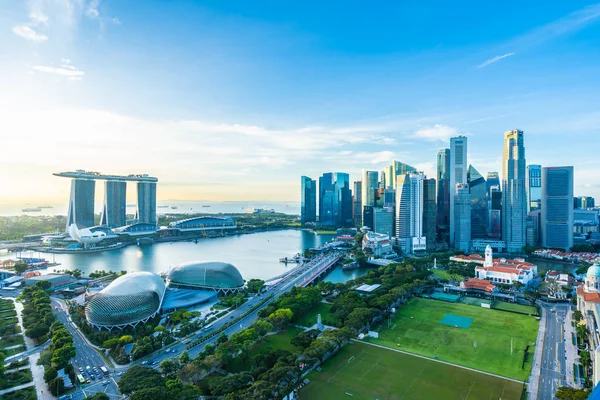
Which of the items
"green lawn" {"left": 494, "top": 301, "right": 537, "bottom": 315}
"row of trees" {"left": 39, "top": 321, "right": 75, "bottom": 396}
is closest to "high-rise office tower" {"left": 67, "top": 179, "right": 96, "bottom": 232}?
"row of trees" {"left": 39, "top": 321, "right": 75, "bottom": 396}

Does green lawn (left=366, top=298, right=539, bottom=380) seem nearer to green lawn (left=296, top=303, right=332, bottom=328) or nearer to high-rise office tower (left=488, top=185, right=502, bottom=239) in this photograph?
green lawn (left=296, top=303, right=332, bottom=328)

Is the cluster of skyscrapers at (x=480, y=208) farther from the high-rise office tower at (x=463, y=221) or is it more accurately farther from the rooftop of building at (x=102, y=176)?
the rooftop of building at (x=102, y=176)

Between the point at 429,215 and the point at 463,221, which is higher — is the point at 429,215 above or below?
above

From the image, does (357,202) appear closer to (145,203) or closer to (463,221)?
(463,221)

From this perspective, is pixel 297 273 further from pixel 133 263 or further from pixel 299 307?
pixel 133 263

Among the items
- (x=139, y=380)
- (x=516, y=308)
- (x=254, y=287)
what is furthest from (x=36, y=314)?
(x=516, y=308)

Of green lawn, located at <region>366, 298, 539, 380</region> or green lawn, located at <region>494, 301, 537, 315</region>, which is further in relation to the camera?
green lawn, located at <region>494, 301, 537, 315</region>
